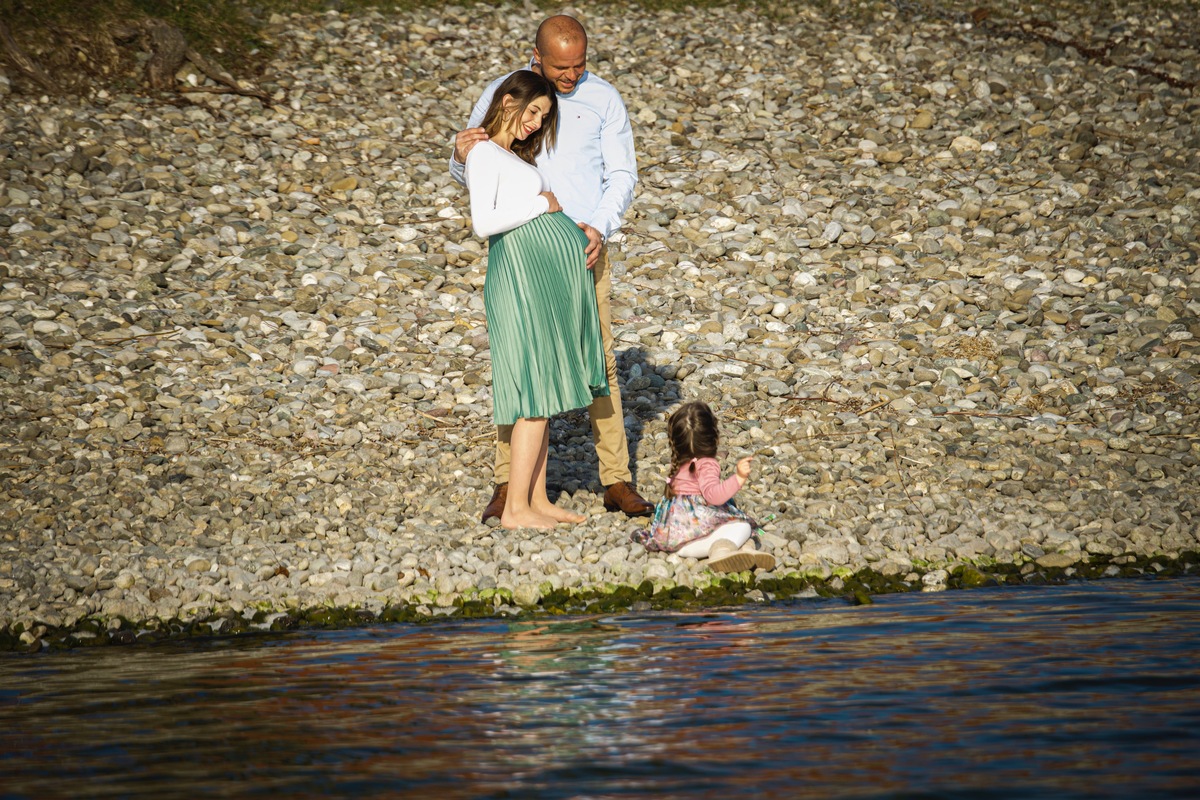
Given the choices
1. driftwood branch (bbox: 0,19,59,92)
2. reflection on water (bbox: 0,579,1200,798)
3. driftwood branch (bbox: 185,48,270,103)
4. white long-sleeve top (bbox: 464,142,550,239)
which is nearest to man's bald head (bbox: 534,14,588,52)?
white long-sleeve top (bbox: 464,142,550,239)

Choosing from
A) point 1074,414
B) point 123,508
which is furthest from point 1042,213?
point 123,508

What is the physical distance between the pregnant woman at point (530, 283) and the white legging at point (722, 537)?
961 mm

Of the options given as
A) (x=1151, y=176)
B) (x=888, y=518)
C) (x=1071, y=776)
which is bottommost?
(x=1071, y=776)

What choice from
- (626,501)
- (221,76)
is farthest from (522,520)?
(221,76)

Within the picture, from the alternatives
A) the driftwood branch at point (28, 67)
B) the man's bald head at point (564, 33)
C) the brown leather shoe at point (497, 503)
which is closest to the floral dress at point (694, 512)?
the brown leather shoe at point (497, 503)

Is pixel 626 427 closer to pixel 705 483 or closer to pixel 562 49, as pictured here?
pixel 705 483

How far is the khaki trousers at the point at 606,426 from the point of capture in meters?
6.84

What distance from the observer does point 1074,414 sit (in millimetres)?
8281

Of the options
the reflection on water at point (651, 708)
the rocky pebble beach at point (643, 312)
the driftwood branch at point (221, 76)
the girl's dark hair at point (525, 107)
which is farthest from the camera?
the driftwood branch at point (221, 76)

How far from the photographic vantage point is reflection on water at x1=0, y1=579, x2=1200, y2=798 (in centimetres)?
347

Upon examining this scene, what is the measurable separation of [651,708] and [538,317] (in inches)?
108

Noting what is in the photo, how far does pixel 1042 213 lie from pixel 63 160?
9142 mm

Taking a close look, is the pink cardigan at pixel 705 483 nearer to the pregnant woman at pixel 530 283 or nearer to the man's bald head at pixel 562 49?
the pregnant woman at pixel 530 283

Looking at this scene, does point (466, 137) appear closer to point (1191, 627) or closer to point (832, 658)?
point (832, 658)
